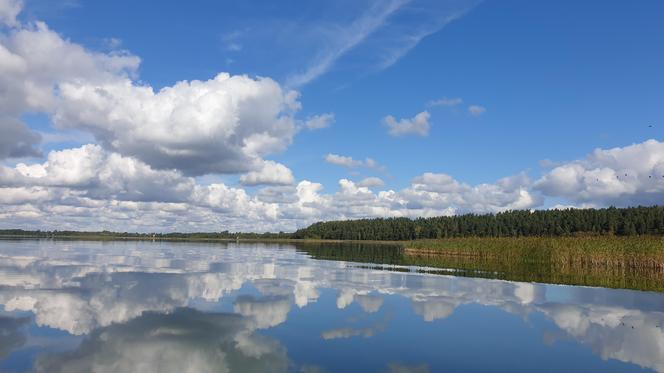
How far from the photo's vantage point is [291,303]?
20.1 meters

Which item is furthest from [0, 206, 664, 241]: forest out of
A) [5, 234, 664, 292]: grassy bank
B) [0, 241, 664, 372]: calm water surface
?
[0, 241, 664, 372]: calm water surface

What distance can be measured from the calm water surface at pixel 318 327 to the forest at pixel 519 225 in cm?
10753

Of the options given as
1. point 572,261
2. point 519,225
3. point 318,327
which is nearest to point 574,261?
point 572,261

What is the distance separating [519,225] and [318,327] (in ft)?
447

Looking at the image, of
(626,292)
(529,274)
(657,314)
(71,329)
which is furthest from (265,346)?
(529,274)

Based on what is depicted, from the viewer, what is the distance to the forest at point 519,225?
116812mm

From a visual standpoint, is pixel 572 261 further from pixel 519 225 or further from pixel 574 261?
pixel 519 225

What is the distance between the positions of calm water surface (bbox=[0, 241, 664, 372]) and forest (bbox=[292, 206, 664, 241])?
10753 cm

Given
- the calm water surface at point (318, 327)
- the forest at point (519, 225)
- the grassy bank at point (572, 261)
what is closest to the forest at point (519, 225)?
the forest at point (519, 225)

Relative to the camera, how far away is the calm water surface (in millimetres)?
11734

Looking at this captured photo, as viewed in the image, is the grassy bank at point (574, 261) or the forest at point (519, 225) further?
the forest at point (519, 225)

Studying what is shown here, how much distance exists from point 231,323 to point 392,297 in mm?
8829

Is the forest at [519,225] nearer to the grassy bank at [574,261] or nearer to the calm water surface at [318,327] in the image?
the grassy bank at [574,261]

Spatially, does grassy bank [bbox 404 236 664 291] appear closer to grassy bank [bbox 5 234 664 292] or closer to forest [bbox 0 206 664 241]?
grassy bank [bbox 5 234 664 292]
